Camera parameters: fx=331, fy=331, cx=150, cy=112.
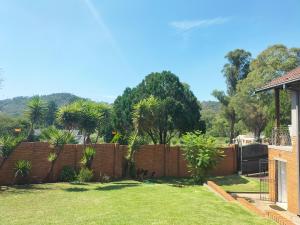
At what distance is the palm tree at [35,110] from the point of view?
20047mm

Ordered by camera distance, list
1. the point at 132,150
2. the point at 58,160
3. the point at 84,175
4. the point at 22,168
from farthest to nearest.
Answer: the point at 132,150 < the point at 58,160 < the point at 84,175 < the point at 22,168

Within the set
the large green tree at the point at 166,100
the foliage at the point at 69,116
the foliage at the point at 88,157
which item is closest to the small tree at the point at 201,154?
the foliage at the point at 88,157

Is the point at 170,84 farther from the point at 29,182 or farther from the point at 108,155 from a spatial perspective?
the point at 29,182

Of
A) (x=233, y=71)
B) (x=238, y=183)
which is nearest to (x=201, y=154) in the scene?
(x=238, y=183)

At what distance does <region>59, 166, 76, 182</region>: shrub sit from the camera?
1942 cm

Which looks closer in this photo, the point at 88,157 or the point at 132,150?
the point at 88,157

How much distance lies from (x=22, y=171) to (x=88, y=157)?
13.0ft

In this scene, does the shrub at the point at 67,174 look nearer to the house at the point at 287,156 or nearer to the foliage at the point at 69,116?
the foliage at the point at 69,116

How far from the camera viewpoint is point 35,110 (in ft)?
66.1

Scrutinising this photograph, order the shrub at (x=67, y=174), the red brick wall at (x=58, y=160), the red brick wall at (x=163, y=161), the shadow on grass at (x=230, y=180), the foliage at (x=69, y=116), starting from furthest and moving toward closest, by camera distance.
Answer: the red brick wall at (x=163, y=161) < the shadow on grass at (x=230, y=180) < the foliage at (x=69, y=116) < the shrub at (x=67, y=174) < the red brick wall at (x=58, y=160)

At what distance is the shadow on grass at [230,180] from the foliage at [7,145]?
1359 centimetres

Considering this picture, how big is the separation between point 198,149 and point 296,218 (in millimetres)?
7236

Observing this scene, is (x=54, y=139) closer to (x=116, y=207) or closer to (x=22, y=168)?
(x=22, y=168)

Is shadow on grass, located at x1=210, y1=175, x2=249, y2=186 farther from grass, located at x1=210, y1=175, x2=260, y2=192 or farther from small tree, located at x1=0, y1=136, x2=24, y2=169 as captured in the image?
small tree, located at x1=0, y1=136, x2=24, y2=169
